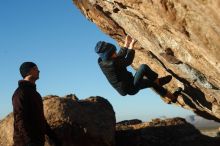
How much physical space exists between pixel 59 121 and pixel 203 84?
6015 millimetres

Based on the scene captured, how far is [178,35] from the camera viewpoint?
12.3 meters

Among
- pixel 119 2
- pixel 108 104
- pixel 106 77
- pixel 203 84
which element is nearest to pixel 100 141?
pixel 108 104

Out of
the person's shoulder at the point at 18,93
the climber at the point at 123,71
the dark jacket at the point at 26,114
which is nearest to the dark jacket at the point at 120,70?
the climber at the point at 123,71

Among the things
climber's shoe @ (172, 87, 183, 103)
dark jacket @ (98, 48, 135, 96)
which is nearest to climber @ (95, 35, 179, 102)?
dark jacket @ (98, 48, 135, 96)

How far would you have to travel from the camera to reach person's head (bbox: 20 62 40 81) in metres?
10.2

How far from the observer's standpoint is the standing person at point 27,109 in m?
10.1

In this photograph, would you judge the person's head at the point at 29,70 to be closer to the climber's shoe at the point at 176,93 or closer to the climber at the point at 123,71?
the climber at the point at 123,71

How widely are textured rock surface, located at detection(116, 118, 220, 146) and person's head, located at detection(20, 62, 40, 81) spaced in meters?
9.16

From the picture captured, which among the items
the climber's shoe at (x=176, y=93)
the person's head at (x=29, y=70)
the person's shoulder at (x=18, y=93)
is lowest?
the climber's shoe at (x=176, y=93)

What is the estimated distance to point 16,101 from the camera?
10.2m

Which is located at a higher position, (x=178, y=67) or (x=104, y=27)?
(x=104, y=27)

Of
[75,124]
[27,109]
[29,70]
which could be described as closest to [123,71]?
[75,124]

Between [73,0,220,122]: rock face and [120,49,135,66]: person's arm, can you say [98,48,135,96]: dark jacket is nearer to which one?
[120,49,135,66]: person's arm

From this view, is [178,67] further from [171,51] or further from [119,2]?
[119,2]
